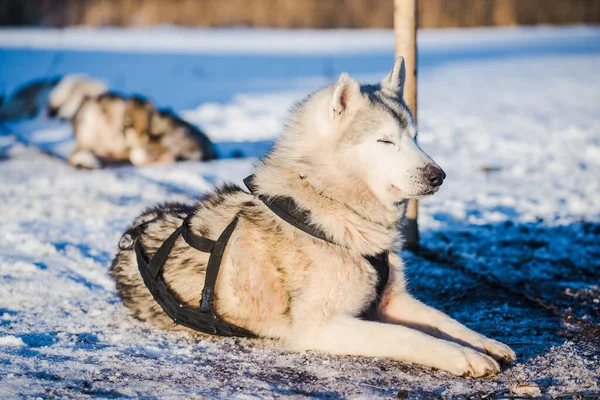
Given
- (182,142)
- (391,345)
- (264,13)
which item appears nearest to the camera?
(391,345)

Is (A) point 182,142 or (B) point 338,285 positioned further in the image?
(A) point 182,142

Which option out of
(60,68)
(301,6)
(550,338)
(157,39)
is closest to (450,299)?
(550,338)

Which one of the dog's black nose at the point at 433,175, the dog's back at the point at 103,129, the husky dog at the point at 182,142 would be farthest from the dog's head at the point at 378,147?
the dog's back at the point at 103,129

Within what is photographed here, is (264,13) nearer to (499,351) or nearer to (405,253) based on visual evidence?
(405,253)

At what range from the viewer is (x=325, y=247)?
3465 mm

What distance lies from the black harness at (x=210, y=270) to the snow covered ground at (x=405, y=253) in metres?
0.13

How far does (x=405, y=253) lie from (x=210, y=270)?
228 cm

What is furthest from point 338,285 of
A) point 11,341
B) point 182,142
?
point 182,142

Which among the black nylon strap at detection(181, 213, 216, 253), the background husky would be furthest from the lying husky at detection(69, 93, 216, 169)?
the black nylon strap at detection(181, 213, 216, 253)

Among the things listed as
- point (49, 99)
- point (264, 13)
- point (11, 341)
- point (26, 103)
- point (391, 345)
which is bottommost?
point (26, 103)

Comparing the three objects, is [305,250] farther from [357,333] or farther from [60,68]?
[60,68]

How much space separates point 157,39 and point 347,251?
26401mm

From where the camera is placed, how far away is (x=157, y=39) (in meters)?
28.1

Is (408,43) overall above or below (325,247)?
above
